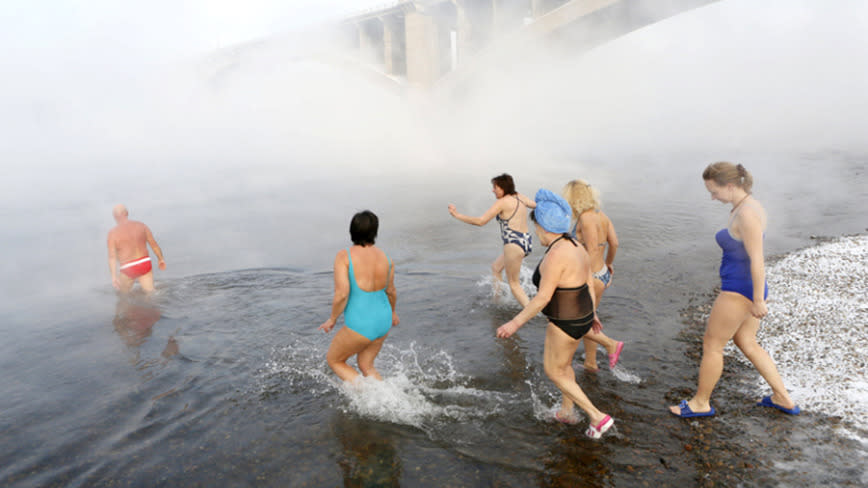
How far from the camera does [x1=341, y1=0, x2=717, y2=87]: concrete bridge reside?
26.6 m

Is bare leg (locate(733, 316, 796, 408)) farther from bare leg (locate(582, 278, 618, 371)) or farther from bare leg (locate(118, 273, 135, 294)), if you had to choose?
bare leg (locate(118, 273, 135, 294))

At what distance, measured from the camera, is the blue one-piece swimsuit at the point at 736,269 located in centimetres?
388

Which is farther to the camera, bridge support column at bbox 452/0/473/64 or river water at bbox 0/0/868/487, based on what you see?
bridge support column at bbox 452/0/473/64

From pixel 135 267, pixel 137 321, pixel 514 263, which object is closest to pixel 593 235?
pixel 514 263

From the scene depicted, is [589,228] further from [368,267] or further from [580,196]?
[368,267]

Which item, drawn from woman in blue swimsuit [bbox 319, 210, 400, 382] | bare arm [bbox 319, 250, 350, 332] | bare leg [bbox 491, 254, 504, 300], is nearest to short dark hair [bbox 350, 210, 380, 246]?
woman in blue swimsuit [bbox 319, 210, 400, 382]

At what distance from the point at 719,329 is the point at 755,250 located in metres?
0.70

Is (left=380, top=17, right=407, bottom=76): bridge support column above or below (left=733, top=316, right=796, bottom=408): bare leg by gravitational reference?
above

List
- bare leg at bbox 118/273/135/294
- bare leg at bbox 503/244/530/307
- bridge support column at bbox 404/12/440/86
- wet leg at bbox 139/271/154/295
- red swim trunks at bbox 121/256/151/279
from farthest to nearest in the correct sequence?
bridge support column at bbox 404/12/440/86, wet leg at bbox 139/271/154/295, bare leg at bbox 118/273/135/294, red swim trunks at bbox 121/256/151/279, bare leg at bbox 503/244/530/307

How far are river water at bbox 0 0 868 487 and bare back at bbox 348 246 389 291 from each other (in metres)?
1.12

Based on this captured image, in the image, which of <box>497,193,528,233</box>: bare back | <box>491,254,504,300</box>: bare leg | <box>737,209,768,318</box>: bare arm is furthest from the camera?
Answer: <box>491,254,504,300</box>: bare leg

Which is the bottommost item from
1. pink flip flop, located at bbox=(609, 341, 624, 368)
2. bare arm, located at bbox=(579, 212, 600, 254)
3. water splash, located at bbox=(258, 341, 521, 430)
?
water splash, located at bbox=(258, 341, 521, 430)

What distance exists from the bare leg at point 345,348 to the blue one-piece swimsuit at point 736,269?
9.56ft

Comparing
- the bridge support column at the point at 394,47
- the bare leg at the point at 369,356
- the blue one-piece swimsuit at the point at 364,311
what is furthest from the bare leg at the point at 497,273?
the bridge support column at the point at 394,47
